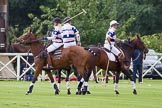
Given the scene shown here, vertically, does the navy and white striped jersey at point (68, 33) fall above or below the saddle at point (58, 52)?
above

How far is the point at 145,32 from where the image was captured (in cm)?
6769

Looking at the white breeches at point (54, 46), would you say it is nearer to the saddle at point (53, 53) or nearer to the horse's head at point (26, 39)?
the saddle at point (53, 53)

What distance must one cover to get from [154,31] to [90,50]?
42.9 metres

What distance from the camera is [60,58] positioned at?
82.8 ft

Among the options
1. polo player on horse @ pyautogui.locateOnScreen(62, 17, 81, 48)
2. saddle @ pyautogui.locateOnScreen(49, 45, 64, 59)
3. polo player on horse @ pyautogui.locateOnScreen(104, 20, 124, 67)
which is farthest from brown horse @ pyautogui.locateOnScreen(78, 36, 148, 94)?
saddle @ pyautogui.locateOnScreen(49, 45, 64, 59)

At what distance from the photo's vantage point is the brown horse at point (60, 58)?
980 inches

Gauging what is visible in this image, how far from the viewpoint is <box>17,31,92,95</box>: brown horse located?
24891 millimetres

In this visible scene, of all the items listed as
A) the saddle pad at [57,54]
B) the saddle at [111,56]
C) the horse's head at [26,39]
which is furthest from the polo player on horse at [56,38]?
the saddle at [111,56]

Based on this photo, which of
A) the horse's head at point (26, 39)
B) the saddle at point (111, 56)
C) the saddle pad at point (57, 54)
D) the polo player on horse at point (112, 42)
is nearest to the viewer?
the saddle pad at point (57, 54)

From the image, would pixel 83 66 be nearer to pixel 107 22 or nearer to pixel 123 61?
pixel 123 61

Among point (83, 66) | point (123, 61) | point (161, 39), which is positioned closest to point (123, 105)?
point (83, 66)

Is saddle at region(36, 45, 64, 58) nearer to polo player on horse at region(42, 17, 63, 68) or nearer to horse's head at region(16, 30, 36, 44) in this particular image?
polo player on horse at region(42, 17, 63, 68)

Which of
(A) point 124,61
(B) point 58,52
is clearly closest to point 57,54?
(B) point 58,52

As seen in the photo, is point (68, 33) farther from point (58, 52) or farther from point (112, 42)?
point (112, 42)
